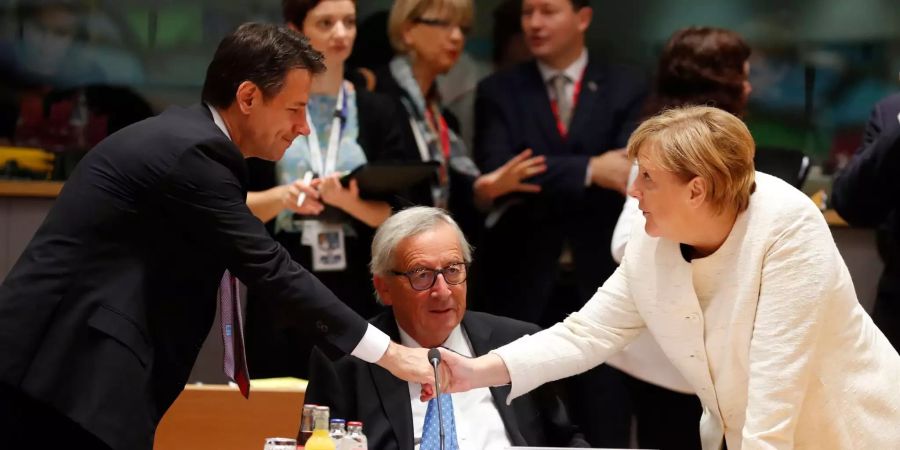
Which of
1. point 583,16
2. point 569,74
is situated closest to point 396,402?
point 569,74

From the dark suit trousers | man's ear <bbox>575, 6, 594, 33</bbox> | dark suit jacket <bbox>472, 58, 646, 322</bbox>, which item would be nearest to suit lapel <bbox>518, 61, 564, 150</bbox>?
dark suit jacket <bbox>472, 58, 646, 322</bbox>

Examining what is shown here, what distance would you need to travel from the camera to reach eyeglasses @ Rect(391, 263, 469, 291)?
3.38 m

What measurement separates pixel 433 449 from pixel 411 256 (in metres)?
0.55

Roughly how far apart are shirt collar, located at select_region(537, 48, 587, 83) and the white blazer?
5.77 feet

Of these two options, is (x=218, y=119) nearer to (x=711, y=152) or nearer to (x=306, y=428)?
(x=306, y=428)

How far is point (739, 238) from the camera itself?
275 cm

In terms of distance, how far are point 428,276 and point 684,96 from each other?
107cm

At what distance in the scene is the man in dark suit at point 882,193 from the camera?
12.5 ft

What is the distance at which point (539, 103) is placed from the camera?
4543mm

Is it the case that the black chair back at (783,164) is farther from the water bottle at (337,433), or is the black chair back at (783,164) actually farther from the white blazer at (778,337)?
the water bottle at (337,433)

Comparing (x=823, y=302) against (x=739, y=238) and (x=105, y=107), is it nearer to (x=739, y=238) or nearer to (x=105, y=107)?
(x=739, y=238)

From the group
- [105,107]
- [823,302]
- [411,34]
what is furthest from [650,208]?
[105,107]

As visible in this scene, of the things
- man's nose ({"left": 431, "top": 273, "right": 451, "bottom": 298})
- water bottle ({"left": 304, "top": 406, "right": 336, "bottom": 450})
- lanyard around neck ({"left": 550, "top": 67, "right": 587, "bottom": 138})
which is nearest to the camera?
water bottle ({"left": 304, "top": 406, "right": 336, "bottom": 450})

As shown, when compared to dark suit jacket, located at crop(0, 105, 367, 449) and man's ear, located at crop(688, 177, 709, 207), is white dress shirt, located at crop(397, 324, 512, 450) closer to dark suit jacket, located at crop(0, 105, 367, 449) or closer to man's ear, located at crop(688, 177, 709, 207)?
dark suit jacket, located at crop(0, 105, 367, 449)
